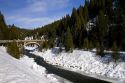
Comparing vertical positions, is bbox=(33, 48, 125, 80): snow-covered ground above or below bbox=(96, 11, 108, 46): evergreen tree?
below

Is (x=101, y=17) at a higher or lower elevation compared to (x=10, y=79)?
higher

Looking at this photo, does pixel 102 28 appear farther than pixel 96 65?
Yes

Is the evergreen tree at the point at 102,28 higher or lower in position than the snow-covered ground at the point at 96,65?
higher

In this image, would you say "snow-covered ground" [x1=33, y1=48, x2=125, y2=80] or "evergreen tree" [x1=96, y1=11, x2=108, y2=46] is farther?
"evergreen tree" [x1=96, y1=11, x2=108, y2=46]

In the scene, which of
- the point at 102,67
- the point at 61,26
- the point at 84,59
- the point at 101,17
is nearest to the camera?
the point at 102,67

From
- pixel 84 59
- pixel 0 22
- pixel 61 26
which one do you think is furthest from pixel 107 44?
pixel 0 22

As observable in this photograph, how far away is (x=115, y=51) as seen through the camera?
54219mm

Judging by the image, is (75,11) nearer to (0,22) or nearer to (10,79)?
(0,22)

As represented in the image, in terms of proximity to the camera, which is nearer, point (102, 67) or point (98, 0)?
point (102, 67)

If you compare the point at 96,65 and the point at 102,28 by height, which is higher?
the point at 102,28

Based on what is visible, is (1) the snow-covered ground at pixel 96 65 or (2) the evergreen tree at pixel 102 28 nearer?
(1) the snow-covered ground at pixel 96 65

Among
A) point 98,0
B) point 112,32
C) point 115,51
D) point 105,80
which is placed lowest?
point 105,80

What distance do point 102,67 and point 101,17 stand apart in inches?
1558

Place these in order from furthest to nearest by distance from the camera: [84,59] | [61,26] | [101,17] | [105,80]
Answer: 1. [61,26]
2. [101,17]
3. [84,59]
4. [105,80]
